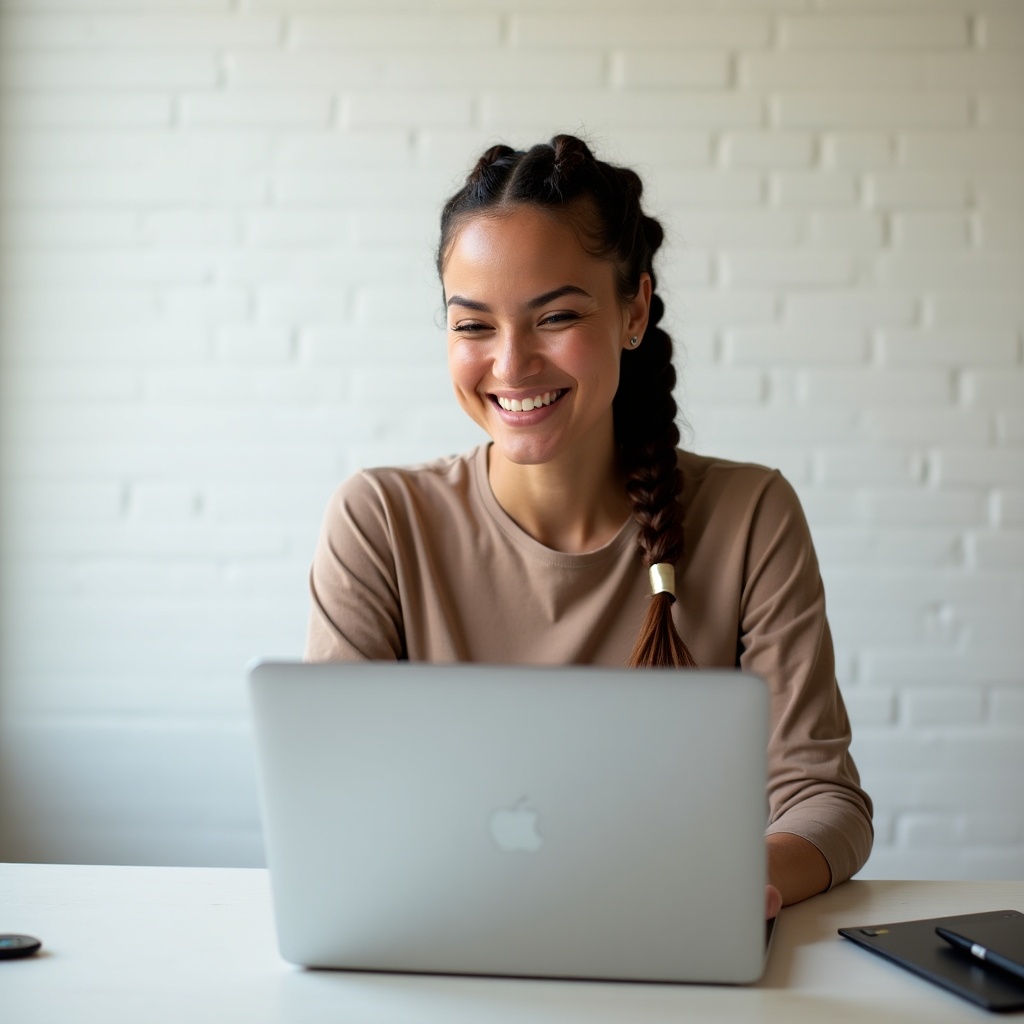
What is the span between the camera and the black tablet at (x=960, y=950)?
896 millimetres

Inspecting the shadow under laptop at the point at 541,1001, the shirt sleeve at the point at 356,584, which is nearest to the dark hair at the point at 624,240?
the shirt sleeve at the point at 356,584

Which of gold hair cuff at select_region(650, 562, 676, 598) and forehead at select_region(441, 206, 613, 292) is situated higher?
forehead at select_region(441, 206, 613, 292)

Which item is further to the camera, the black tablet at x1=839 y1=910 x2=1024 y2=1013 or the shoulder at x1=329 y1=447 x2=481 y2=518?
the shoulder at x1=329 y1=447 x2=481 y2=518

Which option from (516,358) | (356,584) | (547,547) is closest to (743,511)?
(547,547)

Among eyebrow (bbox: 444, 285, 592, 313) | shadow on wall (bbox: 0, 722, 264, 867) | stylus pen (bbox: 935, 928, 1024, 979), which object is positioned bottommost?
shadow on wall (bbox: 0, 722, 264, 867)

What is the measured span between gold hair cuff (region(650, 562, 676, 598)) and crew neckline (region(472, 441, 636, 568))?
76 millimetres

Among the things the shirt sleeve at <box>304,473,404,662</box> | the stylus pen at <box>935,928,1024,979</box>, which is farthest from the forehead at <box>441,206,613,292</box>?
the stylus pen at <box>935,928,1024,979</box>

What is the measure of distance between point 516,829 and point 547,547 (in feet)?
2.72

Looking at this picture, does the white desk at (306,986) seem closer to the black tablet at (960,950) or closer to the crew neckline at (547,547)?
the black tablet at (960,950)

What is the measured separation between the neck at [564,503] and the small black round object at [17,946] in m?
0.88

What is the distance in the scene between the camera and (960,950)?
0.99m

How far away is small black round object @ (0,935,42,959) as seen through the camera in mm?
982

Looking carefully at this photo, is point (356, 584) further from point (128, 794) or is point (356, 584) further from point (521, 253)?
point (128, 794)

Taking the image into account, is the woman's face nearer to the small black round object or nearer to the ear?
the ear
